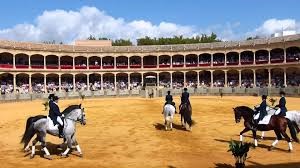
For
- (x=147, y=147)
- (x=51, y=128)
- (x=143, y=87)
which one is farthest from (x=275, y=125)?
(x=143, y=87)

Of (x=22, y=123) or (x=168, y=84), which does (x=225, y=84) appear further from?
(x=22, y=123)

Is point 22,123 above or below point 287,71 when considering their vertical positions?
below

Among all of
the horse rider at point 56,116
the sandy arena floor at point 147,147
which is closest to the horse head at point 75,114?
the horse rider at point 56,116

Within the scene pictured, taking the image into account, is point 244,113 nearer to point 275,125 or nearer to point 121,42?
point 275,125

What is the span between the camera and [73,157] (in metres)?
13.3

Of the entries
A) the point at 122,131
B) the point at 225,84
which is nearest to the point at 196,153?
the point at 122,131

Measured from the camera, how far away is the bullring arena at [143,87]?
16531 mm

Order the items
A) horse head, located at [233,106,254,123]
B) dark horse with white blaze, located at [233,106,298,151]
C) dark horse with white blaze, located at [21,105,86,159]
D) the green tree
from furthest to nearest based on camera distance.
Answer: the green tree, horse head, located at [233,106,254,123], dark horse with white blaze, located at [233,106,298,151], dark horse with white blaze, located at [21,105,86,159]

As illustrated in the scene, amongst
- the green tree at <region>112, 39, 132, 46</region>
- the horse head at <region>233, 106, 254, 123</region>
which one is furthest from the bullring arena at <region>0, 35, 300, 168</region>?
the green tree at <region>112, 39, 132, 46</region>

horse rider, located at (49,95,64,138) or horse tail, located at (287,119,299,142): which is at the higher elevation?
horse rider, located at (49,95,64,138)

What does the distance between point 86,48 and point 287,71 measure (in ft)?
105

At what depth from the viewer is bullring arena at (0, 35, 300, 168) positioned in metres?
16.5

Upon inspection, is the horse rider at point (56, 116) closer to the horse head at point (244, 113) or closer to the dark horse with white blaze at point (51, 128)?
the dark horse with white blaze at point (51, 128)

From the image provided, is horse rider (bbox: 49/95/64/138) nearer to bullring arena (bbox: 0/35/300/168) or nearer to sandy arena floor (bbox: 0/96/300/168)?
sandy arena floor (bbox: 0/96/300/168)
